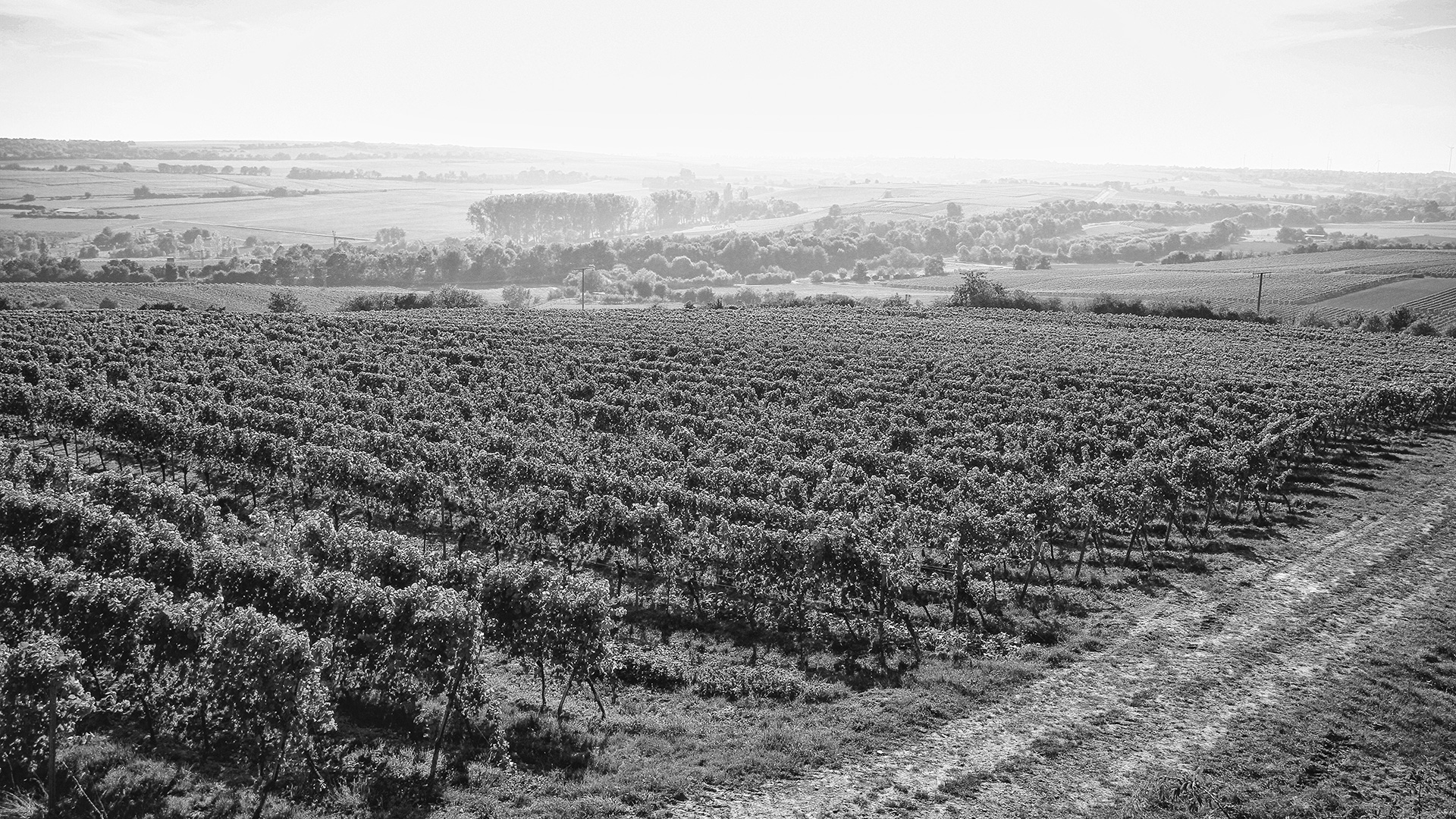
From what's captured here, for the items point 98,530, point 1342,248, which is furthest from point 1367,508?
point 1342,248

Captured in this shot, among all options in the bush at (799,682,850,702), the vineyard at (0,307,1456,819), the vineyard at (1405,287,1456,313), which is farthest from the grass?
the vineyard at (1405,287,1456,313)

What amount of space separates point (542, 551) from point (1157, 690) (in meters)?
20.2

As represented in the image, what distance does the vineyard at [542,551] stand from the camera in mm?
17938

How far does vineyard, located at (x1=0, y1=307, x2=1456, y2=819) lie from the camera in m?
17.9

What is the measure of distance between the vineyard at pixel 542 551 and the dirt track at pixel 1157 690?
1.27 m

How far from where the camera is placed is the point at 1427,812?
17.8 metres

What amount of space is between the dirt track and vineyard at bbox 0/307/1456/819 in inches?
49.9

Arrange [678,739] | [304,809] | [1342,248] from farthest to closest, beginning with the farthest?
[1342,248] < [678,739] < [304,809]

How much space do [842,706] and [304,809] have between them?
12287 millimetres

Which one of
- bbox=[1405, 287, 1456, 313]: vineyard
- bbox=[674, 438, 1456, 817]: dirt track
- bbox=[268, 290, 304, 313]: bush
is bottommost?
bbox=[674, 438, 1456, 817]: dirt track

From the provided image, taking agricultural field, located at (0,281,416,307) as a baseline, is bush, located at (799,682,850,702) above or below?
below

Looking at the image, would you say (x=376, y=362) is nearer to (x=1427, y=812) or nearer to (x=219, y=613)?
(x=219, y=613)

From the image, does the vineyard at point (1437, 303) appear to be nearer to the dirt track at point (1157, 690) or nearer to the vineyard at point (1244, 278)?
the vineyard at point (1244, 278)

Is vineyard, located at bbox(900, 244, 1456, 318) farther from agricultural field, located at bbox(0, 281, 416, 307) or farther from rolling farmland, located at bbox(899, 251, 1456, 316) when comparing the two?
agricultural field, located at bbox(0, 281, 416, 307)
